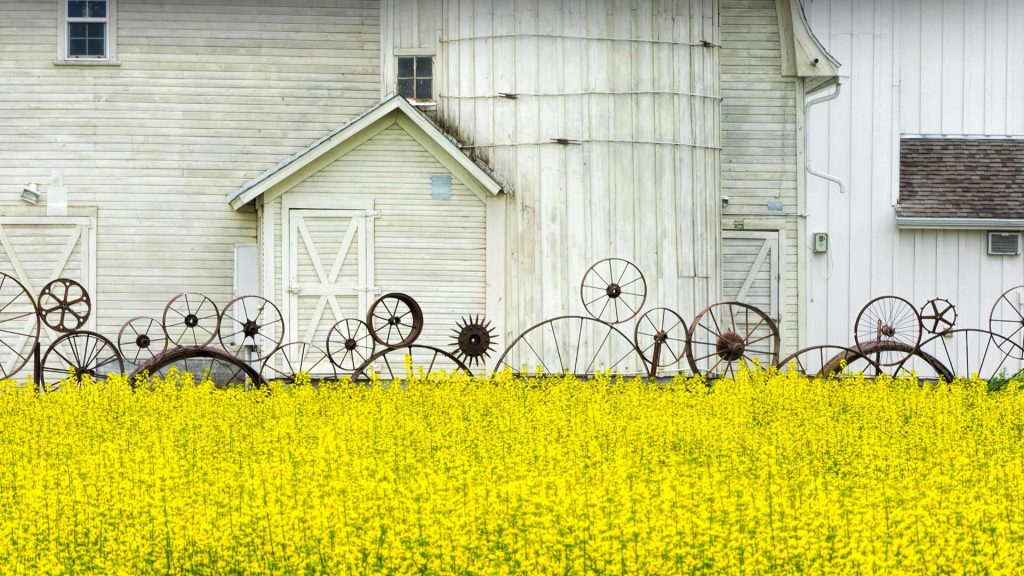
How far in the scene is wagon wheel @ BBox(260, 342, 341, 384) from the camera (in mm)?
20031

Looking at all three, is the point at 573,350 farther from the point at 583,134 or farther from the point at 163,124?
the point at 163,124

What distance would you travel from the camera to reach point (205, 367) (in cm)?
2053

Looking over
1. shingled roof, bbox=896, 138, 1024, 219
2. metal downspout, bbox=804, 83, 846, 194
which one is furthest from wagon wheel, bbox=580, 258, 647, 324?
shingled roof, bbox=896, 138, 1024, 219

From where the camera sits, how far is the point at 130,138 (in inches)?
843

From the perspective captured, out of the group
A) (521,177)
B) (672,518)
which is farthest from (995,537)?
(521,177)

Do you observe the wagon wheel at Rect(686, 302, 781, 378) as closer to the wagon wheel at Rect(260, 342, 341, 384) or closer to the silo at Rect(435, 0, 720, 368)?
the silo at Rect(435, 0, 720, 368)

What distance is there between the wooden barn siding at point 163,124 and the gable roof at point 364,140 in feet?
3.42

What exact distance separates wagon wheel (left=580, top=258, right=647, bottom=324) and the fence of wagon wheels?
0.02 m

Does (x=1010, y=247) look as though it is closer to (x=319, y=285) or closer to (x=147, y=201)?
(x=319, y=285)

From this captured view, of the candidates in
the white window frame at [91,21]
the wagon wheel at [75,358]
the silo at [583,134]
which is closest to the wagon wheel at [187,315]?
the wagon wheel at [75,358]

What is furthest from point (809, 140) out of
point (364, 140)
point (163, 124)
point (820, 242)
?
point (163, 124)

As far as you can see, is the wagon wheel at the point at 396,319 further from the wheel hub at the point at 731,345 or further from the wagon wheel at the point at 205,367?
the wheel hub at the point at 731,345

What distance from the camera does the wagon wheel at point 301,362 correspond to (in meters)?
20.0

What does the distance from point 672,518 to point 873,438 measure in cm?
408
